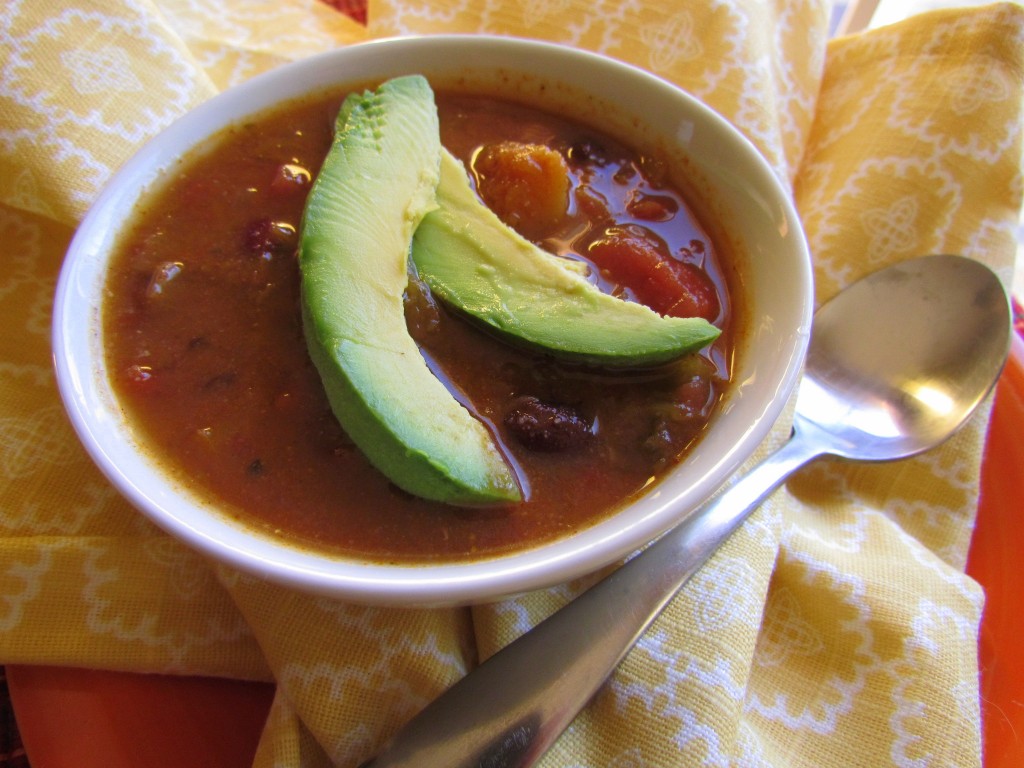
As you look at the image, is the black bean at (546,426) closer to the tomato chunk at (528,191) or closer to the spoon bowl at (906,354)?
the tomato chunk at (528,191)

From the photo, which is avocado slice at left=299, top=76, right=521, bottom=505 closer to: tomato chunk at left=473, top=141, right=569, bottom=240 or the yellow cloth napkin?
tomato chunk at left=473, top=141, right=569, bottom=240

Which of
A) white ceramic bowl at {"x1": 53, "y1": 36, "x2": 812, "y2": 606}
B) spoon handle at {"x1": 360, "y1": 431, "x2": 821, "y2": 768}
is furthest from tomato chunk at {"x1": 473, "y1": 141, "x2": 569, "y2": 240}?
spoon handle at {"x1": 360, "y1": 431, "x2": 821, "y2": 768}

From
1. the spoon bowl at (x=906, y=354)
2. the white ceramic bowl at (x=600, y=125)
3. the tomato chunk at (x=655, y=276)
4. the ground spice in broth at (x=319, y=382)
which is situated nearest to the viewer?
the white ceramic bowl at (x=600, y=125)

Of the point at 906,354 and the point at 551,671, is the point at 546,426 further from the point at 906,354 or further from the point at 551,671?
the point at 906,354

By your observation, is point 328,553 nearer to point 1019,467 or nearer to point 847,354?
point 847,354

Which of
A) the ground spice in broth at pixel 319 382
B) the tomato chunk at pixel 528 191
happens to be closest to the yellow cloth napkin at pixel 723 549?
the ground spice in broth at pixel 319 382
